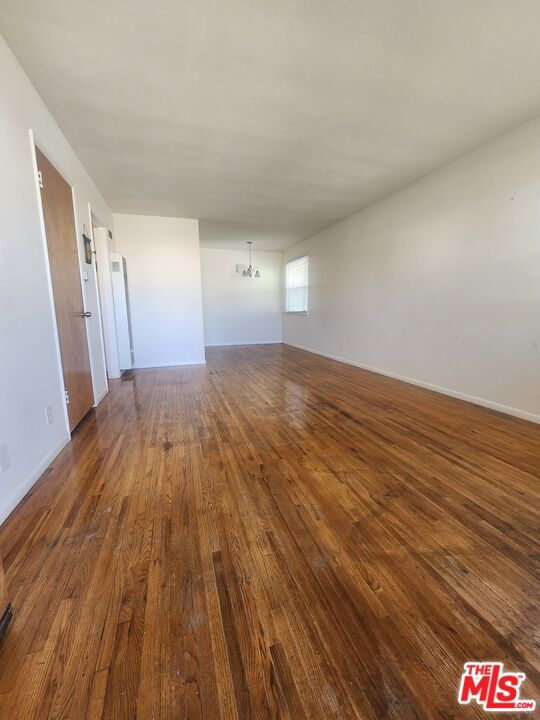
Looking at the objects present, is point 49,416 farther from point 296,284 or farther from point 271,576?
point 296,284

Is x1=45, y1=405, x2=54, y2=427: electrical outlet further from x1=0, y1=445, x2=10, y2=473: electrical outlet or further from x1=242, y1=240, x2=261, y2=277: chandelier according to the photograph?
x1=242, y1=240, x2=261, y2=277: chandelier

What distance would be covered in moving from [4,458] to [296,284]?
688cm

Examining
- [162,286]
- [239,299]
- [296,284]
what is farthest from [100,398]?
[296,284]

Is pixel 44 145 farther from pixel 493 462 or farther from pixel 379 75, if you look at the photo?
pixel 493 462

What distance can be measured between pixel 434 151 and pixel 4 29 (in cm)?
352

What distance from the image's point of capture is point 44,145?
7.53 ft

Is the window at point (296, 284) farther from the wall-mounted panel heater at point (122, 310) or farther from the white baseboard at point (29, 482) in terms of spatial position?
the white baseboard at point (29, 482)

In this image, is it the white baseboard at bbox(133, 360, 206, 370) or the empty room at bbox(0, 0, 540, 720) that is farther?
the white baseboard at bbox(133, 360, 206, 370)

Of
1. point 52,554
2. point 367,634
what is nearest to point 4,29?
point 52,554

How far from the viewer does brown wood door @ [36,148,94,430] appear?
7.71 ft

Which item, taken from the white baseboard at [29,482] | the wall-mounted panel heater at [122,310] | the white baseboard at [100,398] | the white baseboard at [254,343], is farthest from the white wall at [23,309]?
the white baseboard at [254,343]

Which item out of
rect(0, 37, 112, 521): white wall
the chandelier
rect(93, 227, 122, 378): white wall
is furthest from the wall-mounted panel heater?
the chandelier

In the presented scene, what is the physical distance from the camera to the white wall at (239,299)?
8055mm

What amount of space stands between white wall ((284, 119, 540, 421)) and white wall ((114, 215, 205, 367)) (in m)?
2.90
